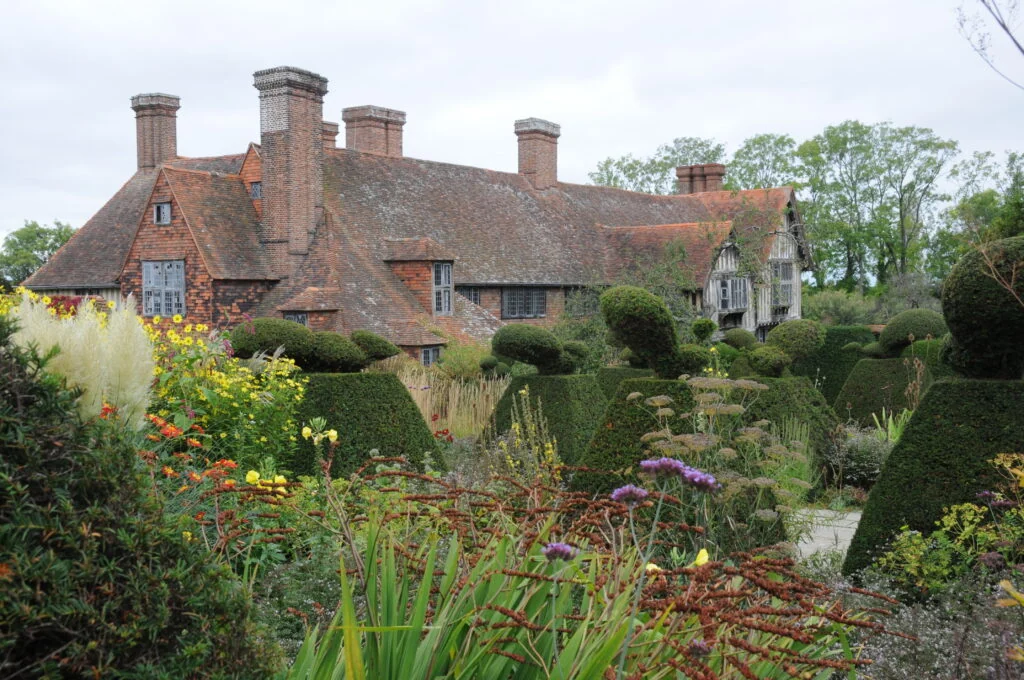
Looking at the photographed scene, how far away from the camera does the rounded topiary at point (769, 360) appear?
10.5 m

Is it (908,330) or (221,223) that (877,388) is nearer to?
(908,330)

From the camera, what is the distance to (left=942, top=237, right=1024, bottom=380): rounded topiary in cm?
620

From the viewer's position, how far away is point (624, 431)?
768 cm

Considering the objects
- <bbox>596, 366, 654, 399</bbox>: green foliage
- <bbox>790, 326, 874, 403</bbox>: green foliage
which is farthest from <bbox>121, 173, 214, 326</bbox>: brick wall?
<bbox>790, 326, 874, 403</bbox>: green foliage

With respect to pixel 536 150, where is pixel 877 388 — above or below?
below

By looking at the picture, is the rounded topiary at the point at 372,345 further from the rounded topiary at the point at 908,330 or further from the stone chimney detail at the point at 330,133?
the stone chimney detail at the point at 330,133

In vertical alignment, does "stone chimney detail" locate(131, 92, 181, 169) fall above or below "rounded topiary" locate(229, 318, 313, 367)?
above

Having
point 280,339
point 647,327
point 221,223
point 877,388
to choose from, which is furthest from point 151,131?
point 647,327

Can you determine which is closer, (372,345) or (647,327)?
(647,327)

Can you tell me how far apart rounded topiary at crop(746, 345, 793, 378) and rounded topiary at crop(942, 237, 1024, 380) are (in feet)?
13.0

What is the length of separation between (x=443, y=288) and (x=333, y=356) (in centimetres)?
1609

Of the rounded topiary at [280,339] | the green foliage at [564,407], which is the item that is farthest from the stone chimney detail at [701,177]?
the rounded topiary at [280,339]

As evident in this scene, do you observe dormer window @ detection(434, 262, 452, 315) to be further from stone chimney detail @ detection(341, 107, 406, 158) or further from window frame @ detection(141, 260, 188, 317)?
stone chimney detail @ detection(341, 107, 406, 158)

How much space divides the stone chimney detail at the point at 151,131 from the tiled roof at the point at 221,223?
28.3 ft
